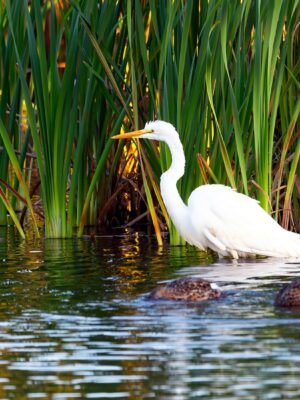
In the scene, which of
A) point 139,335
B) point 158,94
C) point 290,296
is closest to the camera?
point 139,335

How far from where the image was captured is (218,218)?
12.2 m

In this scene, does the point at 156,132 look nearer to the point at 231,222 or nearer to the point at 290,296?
the point at 231,222

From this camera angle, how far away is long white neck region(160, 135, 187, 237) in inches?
474

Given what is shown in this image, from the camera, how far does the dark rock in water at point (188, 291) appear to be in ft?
28.8

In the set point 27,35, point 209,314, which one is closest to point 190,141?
point 27,35

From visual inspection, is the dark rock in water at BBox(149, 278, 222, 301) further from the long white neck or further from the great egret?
the long white neck

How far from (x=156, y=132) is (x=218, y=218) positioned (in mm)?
1082

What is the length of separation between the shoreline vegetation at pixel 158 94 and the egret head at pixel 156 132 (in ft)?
0.72

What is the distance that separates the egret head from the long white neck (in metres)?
0.08

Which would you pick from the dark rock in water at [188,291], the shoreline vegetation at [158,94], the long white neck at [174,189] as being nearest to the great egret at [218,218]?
the long white neck at [174,189]

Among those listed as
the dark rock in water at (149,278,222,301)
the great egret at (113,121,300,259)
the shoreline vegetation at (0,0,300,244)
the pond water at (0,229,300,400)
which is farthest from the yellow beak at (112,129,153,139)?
the dark rock in water at (149,278,222,301)

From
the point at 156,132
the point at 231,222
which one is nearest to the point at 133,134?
the point at 156,132

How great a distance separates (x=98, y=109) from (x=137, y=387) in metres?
7.41

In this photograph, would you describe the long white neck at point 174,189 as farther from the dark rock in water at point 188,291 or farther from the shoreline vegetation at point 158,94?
the dark rock in water at point 188,291
